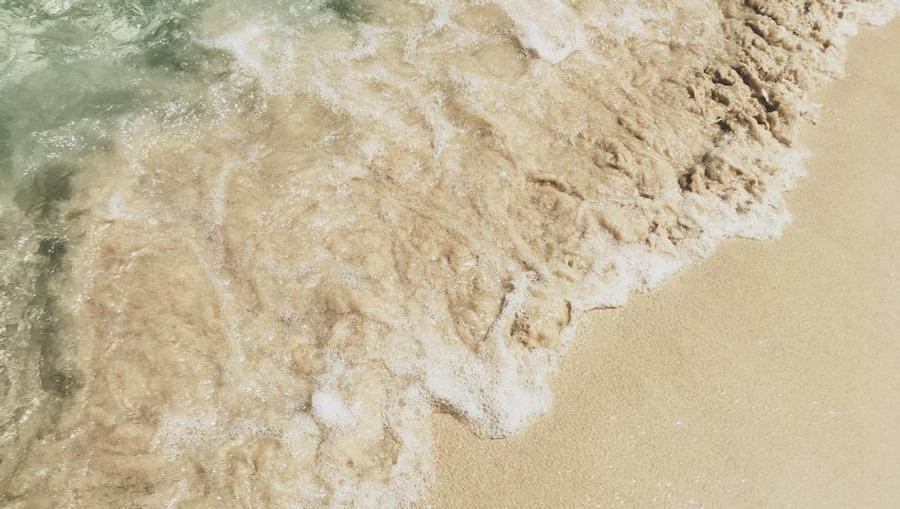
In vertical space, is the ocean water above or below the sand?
above

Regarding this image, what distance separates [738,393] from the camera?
2.72m

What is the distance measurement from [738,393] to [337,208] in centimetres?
214

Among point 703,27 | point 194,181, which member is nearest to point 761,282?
point 703,27

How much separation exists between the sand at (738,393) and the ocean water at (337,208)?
0.13 meters

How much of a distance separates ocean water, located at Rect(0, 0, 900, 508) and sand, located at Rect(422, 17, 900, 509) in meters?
0.13

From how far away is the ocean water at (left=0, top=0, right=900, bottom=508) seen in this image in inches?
100

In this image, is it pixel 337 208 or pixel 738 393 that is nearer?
pixel 738 393

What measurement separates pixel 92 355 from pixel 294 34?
2447 millimetres

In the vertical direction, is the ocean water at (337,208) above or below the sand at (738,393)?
above

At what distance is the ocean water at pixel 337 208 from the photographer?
255cm

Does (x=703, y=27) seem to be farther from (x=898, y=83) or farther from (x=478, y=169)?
(x=478, y=169)

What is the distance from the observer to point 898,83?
393 centimetres

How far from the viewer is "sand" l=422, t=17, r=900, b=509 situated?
249cm

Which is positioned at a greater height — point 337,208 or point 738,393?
point 337,208
